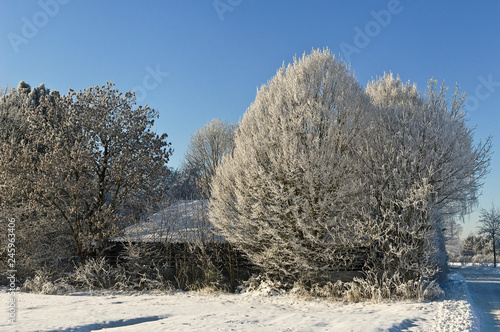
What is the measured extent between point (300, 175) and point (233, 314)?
5658mm

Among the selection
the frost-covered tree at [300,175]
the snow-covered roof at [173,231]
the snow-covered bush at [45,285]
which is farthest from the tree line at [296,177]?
the snow-covered bush at [45,285]

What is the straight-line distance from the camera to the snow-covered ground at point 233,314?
27.2 feet

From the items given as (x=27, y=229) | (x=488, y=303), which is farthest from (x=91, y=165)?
(x=488, y=303)

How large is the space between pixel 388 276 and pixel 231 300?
585 cm

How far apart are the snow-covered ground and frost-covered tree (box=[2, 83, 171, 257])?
15.6 ft

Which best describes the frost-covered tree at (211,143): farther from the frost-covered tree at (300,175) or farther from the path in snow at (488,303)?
the path in snow at (488,303)

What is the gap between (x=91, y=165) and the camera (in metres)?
16.9

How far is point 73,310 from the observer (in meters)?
10.5

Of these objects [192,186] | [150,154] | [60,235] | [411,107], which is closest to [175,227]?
[150,154]

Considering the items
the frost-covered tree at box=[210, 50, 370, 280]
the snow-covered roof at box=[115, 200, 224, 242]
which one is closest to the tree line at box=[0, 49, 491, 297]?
the frost-covered tree at box=[210, 50, 370, 280]

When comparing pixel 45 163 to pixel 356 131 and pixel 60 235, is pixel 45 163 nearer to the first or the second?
pixel 60 235

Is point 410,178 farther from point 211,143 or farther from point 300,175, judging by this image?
point 211,143

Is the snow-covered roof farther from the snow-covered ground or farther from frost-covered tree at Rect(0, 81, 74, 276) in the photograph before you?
the snow-covered ground

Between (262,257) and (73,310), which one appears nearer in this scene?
(73,310)
